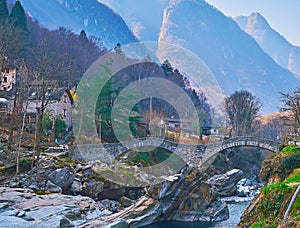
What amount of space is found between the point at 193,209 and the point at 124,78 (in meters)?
33.4

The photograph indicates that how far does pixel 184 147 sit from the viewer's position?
44.0 m

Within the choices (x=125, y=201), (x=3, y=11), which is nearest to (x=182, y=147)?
(x=125, y=201)

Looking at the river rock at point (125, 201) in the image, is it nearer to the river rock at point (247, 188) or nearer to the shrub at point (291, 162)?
the shrub at point (291, 162)

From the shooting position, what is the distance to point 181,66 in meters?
117

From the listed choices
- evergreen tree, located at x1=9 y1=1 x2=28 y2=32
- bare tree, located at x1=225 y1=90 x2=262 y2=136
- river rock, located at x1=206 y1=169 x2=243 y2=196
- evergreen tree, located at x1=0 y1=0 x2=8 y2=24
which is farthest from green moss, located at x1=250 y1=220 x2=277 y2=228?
evergreen tree, located at x1=9 y1=1 x2=28 y2=32

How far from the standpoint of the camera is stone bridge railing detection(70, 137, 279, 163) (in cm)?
3619

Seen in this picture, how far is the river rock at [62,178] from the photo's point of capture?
2550 cm

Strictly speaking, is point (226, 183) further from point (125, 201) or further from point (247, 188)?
point (125, 201)

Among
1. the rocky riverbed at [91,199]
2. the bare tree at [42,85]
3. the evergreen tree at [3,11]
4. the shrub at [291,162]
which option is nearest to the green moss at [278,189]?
the rocky riverbed at [91,199]

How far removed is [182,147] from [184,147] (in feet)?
0.70

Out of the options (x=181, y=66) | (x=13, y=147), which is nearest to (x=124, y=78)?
(x=13, y=147)

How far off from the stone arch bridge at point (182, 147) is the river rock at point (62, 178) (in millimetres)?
8303

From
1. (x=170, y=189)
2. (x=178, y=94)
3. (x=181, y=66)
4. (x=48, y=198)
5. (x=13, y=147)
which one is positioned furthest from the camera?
(x=181, y=66)

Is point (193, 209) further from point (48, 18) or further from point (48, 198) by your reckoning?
point (48, 18)
